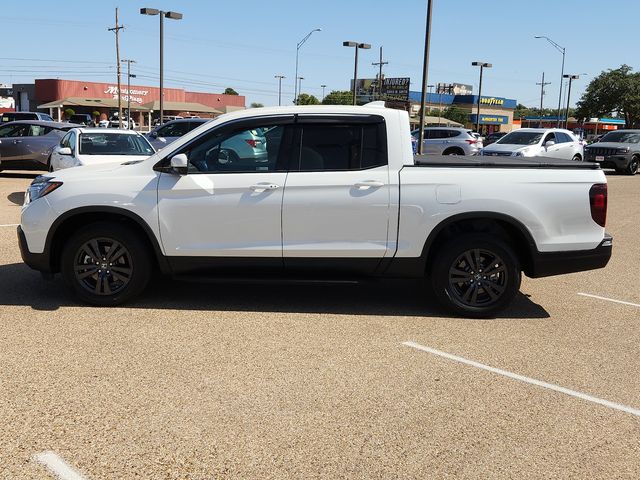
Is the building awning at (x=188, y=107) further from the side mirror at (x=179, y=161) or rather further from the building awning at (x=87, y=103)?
the side mirror at (x=179, y=161)

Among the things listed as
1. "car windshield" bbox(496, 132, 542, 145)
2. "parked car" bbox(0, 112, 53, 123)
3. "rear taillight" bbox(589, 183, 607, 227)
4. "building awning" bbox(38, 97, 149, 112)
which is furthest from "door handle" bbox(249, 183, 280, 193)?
"building awning" bbox(38, 97, 149, 112)

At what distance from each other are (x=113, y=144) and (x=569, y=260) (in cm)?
1026

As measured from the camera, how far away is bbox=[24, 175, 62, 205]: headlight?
607 cm

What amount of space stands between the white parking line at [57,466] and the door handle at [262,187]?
297 cm

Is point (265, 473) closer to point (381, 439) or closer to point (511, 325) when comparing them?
point (381, 439)

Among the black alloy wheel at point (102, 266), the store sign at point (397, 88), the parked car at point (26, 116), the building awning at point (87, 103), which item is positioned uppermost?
the store sign at point (397, 88)

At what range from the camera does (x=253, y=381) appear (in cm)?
445

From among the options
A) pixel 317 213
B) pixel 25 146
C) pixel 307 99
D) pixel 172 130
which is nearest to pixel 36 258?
pixel 317 213

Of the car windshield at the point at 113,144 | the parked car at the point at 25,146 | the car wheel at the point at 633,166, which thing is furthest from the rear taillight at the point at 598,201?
the car wheel at the point at 633,166

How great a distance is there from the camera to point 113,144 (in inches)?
538

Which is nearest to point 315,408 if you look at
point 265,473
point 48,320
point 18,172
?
point 265,473

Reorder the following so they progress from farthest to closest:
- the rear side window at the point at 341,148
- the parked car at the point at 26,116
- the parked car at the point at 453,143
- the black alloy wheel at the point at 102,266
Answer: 1. the parked car at the point at 26,116
2. the parked car at the point at 453,143
3. the black alloy wheel at the point at 102,266
4. the rear side window at the point at 341,148

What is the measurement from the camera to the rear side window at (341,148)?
5.93 m

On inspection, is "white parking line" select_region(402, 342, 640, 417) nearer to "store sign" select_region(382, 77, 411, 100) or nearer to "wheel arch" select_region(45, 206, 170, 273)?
"wheel arch" select_region(45, 206, 170, 273)
